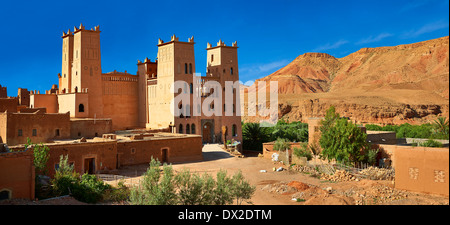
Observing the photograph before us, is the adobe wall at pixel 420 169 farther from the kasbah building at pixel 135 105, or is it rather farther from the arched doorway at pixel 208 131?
the arched doorway at pixel 208 131

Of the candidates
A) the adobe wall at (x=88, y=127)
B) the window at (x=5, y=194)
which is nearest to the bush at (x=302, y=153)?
the adobe wall at (x=88, y=127)

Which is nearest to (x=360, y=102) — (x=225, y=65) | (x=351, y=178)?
(x=225, y=65)

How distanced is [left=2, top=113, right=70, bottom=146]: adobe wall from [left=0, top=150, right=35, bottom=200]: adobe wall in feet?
38.2

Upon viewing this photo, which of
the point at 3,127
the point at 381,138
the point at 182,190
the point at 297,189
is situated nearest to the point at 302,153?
the point at 381,138

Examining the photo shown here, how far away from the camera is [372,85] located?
94.6m

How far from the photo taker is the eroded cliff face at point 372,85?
66.6 metres

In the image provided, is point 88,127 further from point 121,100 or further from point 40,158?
point 40,158

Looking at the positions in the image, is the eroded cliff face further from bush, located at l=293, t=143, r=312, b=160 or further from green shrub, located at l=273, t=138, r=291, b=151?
bush, located at l=293, t=143, r=312, b=160

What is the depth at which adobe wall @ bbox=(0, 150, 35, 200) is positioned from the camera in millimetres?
13672

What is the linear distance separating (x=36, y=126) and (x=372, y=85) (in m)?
82.7
